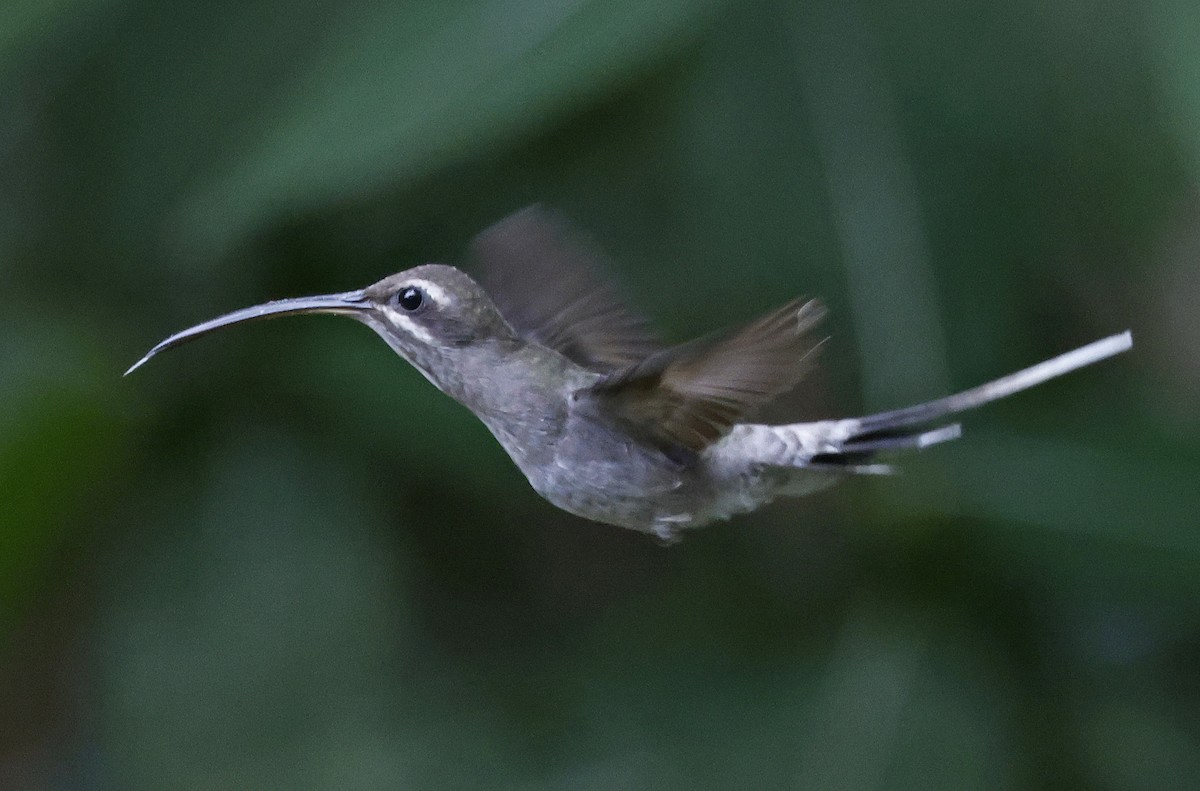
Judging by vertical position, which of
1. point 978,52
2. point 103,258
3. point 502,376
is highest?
point 103,258

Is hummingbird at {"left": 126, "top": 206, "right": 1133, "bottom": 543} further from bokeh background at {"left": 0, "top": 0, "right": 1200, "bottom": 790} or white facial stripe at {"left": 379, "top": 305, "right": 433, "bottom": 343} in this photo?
bokeh background at {"left": 0, "top": 0, "right": 1200, "bottom": 790}

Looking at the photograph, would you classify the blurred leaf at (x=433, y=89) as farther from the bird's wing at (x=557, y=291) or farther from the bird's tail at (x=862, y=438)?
the bird's tail at (x=862, y=438)

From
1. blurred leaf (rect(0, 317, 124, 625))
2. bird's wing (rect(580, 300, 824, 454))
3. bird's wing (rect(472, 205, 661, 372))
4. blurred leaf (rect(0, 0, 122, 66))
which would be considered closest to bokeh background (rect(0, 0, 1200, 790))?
blurred leaf (rect(0, 317, 124, 625))

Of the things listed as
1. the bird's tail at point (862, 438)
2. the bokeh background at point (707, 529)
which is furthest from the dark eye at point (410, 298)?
the bokeh background at point (707, 529)

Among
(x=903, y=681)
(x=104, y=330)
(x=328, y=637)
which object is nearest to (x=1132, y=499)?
(x=903, y=681)

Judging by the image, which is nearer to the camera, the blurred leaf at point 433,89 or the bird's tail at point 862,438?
the bird's tail at point 862,438

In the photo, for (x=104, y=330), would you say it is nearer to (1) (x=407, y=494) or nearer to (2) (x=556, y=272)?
(1) (x=407, y=494)

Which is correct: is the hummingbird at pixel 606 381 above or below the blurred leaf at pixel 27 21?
below

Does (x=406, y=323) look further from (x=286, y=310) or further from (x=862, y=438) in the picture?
(x=862, y=438)
